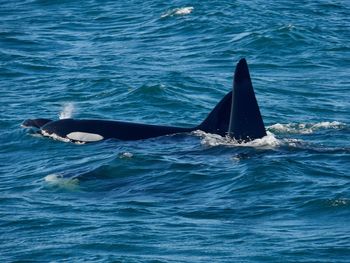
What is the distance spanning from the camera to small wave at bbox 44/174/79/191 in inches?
834

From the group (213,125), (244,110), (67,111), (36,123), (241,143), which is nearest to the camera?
(244,110)

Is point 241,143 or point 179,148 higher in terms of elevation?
point 241,143

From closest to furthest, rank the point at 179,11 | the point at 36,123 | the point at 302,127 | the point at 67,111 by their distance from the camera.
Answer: the point at 302,127 → the point at 36,123 → the point at 67,111 → the point at 179,11

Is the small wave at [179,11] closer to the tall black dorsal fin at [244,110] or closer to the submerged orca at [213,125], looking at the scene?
the submerged orca at [213,125]

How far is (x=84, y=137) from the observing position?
25.4m

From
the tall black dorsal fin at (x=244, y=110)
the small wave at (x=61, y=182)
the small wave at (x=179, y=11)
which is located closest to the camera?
the small wave at (x=61, y=182)

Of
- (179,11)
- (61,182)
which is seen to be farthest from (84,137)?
(179,11)

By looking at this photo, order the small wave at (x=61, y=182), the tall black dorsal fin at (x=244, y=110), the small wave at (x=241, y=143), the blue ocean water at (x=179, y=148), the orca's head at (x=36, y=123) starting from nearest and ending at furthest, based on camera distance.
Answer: the blue ocean water at (x=179, y=148) → the small wave at (x=61, y=182) → the tall black dorsal fin at (x=244, y=110) → the small wave at (x=241, y=143) → the orca's head at (x=36, y=123)

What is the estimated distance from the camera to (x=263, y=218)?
60.8 ft

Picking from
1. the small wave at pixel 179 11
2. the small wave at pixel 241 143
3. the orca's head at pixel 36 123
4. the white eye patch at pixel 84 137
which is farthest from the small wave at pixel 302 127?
the small wave at pixel 179 11

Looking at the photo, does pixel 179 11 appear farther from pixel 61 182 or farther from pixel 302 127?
pixel 61 182

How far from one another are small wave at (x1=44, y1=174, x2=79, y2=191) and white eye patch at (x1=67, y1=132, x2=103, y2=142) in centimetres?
317

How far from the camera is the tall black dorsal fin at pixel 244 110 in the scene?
23.1 meters

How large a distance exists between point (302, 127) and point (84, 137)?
17.8ft
